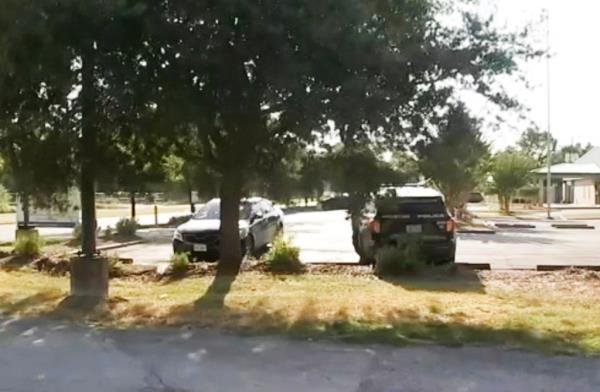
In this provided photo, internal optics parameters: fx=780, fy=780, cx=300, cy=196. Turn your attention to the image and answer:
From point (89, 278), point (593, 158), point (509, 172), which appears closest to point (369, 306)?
point (89, 278)

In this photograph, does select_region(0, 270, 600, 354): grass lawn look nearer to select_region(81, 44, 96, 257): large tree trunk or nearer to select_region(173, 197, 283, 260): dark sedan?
select_region(81, 44, 96, 257): large tree trunk

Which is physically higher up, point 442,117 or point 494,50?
point 494,50

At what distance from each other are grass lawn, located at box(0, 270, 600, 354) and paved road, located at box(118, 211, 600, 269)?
9.79 ft

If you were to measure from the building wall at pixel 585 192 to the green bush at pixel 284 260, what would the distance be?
5862 centimetres

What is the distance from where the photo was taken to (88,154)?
1126 centimetres

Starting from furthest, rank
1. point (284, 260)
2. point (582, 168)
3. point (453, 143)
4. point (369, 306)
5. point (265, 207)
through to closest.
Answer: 1. point (582, 168)
2. point (265, 207)
3. point (284, 260)
4. point (453, 143)
5. point (369, 306)

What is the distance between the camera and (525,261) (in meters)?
18.4

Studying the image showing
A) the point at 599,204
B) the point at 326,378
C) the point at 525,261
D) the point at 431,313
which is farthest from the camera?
the point at 599,204

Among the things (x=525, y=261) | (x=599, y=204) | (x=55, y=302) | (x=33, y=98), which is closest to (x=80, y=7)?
(x=33, y=98)

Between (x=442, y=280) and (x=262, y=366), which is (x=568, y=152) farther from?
(x=262, y=366)

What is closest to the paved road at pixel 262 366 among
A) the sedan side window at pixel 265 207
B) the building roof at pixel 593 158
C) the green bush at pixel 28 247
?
the green bush at pixel 28 247

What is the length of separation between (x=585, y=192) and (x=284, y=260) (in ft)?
205

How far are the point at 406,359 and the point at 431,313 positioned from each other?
8.68 ft

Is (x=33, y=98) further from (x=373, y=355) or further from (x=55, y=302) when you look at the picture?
(x=373, y=355)
